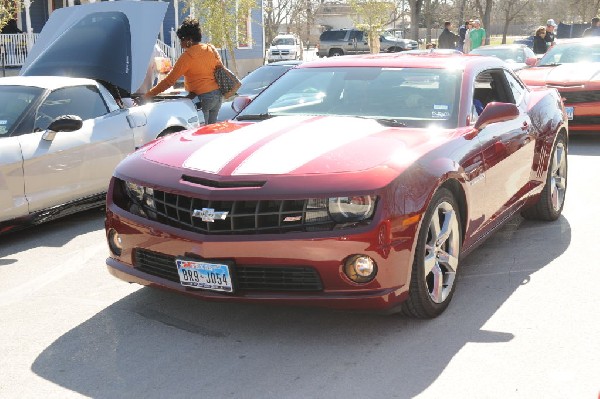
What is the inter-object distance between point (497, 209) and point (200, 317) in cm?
219

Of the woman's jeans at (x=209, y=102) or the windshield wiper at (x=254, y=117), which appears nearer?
the windshield wiper at (x=254, y=117)

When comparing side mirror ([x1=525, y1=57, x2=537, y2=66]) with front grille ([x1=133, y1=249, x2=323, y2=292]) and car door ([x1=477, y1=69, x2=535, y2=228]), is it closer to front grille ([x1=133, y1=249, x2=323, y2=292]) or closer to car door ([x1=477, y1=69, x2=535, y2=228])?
car door ([x1=477, y1=69, x2=535, y2=228])

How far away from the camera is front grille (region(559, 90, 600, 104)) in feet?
38.8

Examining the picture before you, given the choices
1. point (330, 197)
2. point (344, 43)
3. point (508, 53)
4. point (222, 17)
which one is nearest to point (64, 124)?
point (330, 197)

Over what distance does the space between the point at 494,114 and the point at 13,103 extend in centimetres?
414

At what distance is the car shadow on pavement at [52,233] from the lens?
671 centimetres

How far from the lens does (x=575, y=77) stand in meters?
12.3

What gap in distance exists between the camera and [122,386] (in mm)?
3807

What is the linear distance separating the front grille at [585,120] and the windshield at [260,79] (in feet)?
14.6

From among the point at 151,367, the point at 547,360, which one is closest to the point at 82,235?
the point at 151,367

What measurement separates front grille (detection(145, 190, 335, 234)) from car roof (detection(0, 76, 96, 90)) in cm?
369

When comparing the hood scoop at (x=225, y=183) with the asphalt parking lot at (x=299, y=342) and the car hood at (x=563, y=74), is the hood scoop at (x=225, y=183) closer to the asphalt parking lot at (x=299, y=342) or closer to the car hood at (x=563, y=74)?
the asphalt parking lot at (x=299, y=342)

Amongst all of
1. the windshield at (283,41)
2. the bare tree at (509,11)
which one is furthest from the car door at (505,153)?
the bare tree at (509,11)

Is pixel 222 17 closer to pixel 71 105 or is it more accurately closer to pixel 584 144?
pixel 584 144
